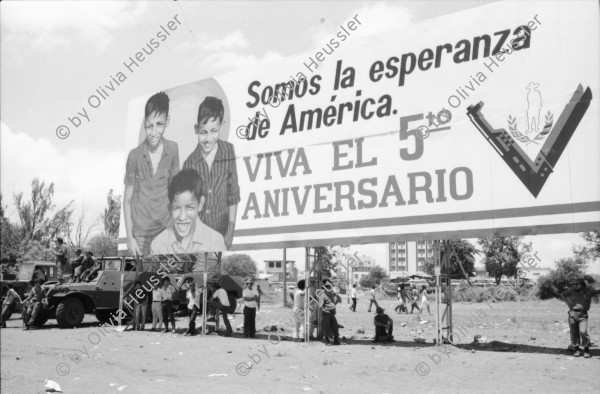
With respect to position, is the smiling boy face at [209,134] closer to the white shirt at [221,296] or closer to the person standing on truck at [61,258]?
the white shirt at [221,296]

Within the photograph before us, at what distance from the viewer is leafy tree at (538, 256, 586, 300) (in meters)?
30.4

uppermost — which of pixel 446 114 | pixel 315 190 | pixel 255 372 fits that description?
pixel 446 114

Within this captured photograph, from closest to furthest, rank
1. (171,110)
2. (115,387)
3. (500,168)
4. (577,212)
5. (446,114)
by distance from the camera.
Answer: (115,387), (577,212), (500,168), (446,114), (171,110)

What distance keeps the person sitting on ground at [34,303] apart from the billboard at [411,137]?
13.8 feet

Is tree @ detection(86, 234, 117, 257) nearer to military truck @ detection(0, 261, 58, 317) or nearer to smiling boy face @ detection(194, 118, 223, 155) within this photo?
military truck @ detection(0, 261, 58, 317)

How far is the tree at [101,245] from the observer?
42912mm

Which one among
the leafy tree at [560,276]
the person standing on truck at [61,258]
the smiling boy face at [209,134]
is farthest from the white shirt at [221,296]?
the leafy tree at [560,276]

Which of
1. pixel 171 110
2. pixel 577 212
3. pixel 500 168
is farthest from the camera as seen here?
pixel 171 110

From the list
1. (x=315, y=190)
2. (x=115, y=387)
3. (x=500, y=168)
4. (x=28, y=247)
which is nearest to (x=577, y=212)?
(x=500, y=168)

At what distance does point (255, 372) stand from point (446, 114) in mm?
6827

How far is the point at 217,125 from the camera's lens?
597 inches

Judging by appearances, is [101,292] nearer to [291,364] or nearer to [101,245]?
[291,364]

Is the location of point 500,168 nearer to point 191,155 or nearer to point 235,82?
point 235,82

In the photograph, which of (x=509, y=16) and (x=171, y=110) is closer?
(x=509, y=16)
